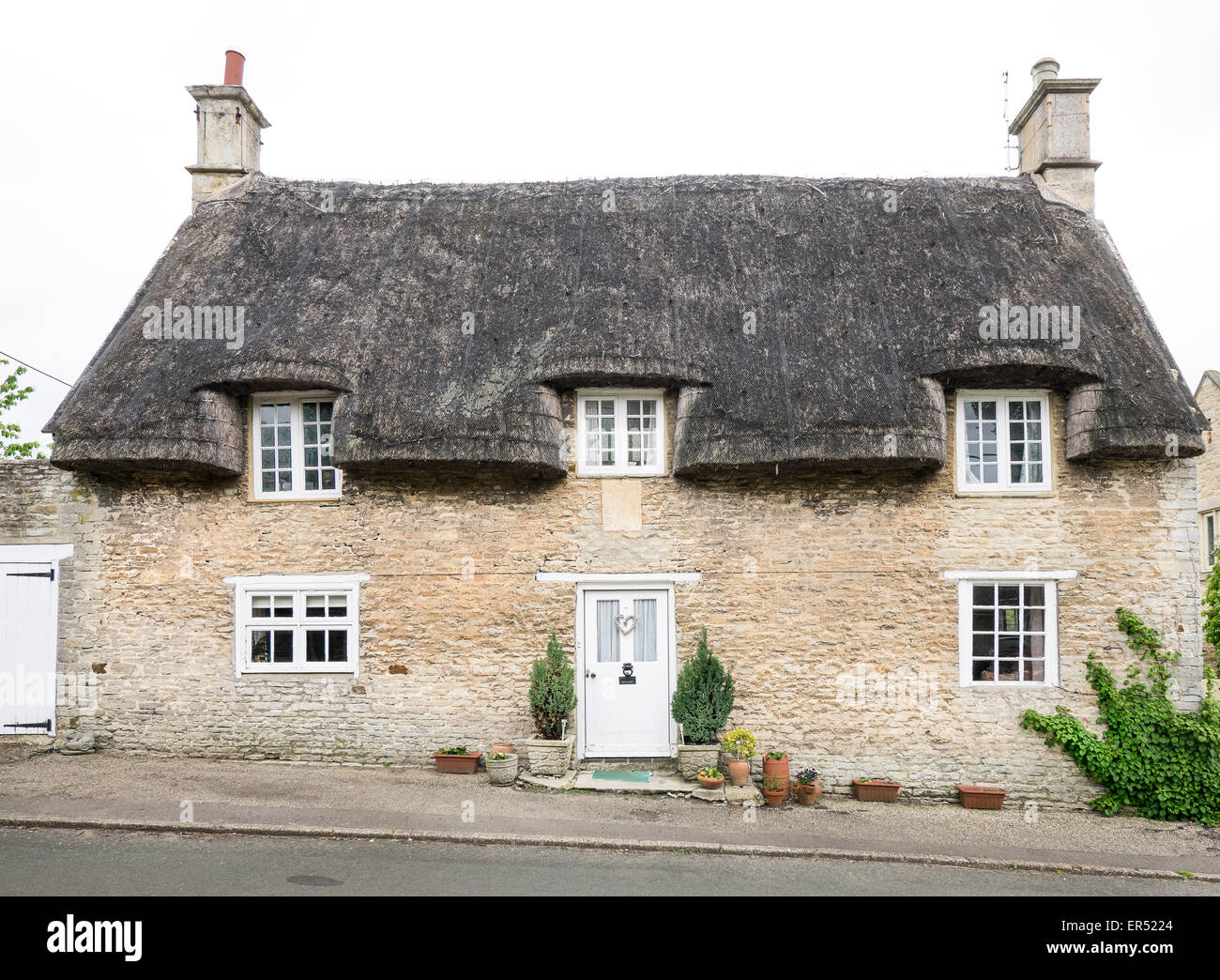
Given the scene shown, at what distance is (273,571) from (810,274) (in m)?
8.15

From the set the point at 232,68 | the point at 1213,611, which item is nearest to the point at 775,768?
the point at 1213,611

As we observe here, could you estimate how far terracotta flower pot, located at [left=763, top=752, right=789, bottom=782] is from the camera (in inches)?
399

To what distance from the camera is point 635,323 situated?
36.8ft

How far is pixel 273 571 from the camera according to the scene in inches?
436

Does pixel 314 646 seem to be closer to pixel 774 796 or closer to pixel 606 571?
pixel 606 571

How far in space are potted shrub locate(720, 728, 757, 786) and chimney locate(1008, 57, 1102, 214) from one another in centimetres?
911

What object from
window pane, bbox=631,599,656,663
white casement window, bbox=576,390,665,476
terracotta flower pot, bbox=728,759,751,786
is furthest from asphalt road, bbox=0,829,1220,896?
white casement window, bbox=576,390,665,476

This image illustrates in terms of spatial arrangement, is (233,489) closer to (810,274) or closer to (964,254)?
(810,274)

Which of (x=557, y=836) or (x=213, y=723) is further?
(x=213, y=723)

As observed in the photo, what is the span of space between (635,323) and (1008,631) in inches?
239

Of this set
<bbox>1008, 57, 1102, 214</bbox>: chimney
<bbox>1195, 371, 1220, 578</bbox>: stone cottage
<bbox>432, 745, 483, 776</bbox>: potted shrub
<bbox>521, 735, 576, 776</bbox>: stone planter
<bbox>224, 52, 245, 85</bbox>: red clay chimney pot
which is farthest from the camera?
<bbox>1195, 371, 1220, 578</bbox>: stone cottage

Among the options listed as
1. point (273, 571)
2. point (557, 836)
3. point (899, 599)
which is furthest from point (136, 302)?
point (899, 599)

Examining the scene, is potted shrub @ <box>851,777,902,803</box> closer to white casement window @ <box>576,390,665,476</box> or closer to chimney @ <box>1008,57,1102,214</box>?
white casement window @ <box>576,390,665,476</box>

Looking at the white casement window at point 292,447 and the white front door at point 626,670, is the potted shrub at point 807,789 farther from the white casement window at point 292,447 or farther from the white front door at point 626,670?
the white casement window at point 292,447
